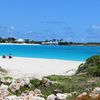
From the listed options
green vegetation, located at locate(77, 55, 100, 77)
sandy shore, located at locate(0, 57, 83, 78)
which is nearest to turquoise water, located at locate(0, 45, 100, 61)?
sandy shore, located at locate(0, 57, 83, 78)

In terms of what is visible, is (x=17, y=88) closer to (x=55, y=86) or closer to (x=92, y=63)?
(x=55, y=86)

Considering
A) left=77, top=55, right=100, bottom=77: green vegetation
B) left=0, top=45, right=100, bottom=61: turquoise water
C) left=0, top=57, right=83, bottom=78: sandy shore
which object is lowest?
left=0, top=45, right=100, bottom=61: turquoise water

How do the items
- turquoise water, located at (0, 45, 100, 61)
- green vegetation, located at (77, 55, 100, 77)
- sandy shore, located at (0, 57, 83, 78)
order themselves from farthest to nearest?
turquoise water, located at (0, 45, 100, 61)
sandy shore, located at (0, 57, 83, 78)
green vegetation, located at (77, 55, 100, 77)

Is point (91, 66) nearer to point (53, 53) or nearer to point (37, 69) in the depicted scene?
point (37, 69)

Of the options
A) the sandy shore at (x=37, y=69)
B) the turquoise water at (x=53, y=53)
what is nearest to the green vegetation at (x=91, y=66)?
the sandy shore at (x=37, y=69)

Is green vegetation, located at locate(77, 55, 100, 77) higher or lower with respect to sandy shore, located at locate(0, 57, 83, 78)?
higher

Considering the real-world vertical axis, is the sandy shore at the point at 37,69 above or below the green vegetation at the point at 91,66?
below

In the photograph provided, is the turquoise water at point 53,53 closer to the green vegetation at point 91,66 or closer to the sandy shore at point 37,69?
the sandy shore at point 37,69

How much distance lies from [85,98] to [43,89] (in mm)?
5299

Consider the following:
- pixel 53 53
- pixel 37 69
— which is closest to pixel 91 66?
pixel 37 69

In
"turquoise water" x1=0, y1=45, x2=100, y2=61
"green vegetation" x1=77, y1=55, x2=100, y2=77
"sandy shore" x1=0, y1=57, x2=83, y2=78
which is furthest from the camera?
"turquoise water" x1=0, y1=45, x2=100, y2=61

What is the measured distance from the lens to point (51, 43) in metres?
192

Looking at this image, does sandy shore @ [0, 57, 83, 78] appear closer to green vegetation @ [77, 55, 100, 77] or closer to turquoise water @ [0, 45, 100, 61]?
green vegetation @ [77, 55, 100, 77]

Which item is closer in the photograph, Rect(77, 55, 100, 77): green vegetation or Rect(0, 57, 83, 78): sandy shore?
Rect(77, 55, 100, 77): green vegetation
